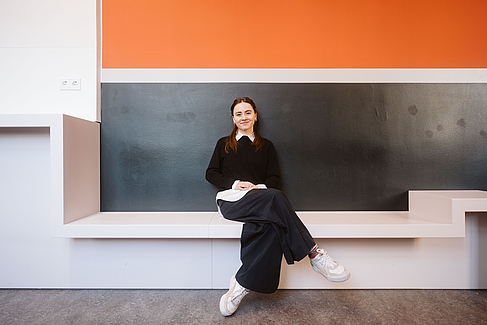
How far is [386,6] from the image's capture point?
2.15 metres

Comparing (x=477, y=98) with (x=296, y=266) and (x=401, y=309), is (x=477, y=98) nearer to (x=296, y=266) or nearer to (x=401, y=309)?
(x=401, y=309)

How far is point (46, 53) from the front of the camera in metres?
2.11

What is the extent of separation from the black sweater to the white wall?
0.95 metres

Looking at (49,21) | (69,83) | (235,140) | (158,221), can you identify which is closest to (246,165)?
(235,140)

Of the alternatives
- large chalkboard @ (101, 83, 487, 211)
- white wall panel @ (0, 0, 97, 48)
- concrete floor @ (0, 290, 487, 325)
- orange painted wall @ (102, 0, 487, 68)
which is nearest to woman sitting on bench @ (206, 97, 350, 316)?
concrete floor @ (0, 290, 487, 325)

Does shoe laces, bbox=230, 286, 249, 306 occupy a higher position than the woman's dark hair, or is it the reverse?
the woman's dark hair

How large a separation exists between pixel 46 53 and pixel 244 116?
4.91 ft

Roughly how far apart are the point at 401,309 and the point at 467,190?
1.08m

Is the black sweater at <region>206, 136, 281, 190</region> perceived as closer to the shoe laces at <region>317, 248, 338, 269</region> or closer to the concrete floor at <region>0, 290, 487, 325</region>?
the shoe laces at <region>317, 248, 338, 269</region>

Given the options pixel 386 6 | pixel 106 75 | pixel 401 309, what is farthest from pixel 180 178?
pixel 386 6

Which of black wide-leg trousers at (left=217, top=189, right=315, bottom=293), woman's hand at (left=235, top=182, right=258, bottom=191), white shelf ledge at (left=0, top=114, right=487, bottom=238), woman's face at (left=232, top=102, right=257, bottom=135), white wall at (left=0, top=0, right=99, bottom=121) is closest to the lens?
black wide-leg trousers at (left=217, top=189, right=315, bottom=293)

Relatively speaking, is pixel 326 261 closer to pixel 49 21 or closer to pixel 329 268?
pixel 329 268

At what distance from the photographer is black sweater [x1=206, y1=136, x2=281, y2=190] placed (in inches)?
78.6

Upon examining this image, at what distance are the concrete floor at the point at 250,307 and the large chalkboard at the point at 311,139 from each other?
60cm
